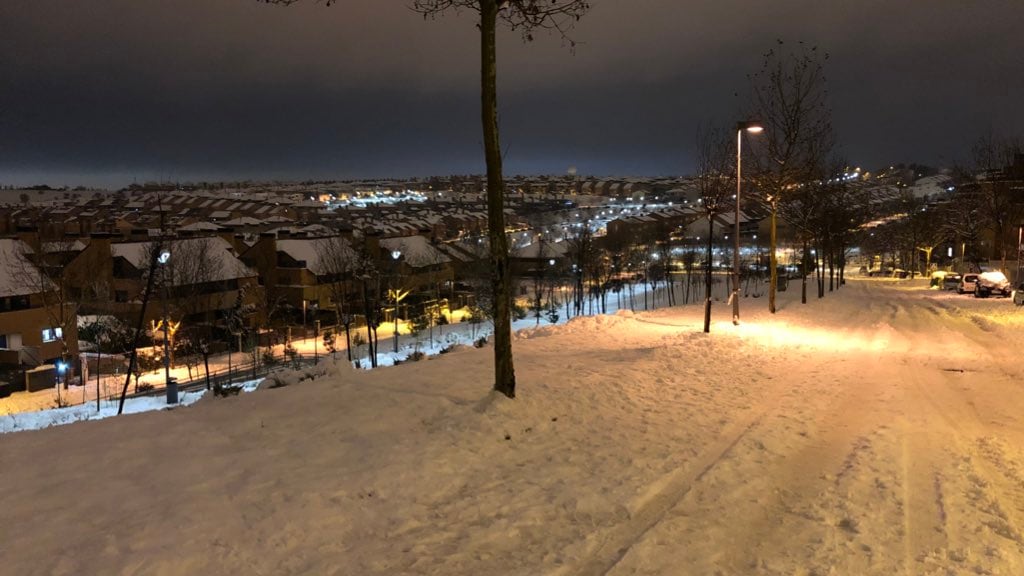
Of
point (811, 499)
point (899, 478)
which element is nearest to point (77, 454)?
point (811, 499)

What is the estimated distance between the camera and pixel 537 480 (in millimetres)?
6359

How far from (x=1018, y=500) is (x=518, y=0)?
7.99 m

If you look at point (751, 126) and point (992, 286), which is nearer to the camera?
point (751, 126)

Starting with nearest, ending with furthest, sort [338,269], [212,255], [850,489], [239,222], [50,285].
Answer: [850,489], [50,285], [212,255], [338,269], [239,222]

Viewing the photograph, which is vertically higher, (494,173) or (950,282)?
(494,173)

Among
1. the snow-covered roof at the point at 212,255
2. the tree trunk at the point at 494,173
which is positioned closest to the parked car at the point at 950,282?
the tree trunk at the point at 494,173

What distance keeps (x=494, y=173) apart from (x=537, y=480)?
4.00 meters

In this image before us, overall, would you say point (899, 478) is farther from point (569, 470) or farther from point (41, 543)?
point (41, 543)

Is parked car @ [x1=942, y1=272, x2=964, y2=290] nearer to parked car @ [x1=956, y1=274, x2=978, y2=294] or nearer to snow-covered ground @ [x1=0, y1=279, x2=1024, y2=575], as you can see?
parked car @ [x1=956, y1=274, x2=978, y2=294]

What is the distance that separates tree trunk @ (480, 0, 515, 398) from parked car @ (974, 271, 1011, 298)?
114 feet

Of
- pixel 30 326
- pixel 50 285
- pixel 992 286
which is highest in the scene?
pixel 50 285

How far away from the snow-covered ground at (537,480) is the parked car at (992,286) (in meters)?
27.6

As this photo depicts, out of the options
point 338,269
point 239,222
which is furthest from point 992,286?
point 239,222

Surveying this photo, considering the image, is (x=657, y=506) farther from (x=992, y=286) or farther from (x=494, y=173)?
(x=992, y=286)
